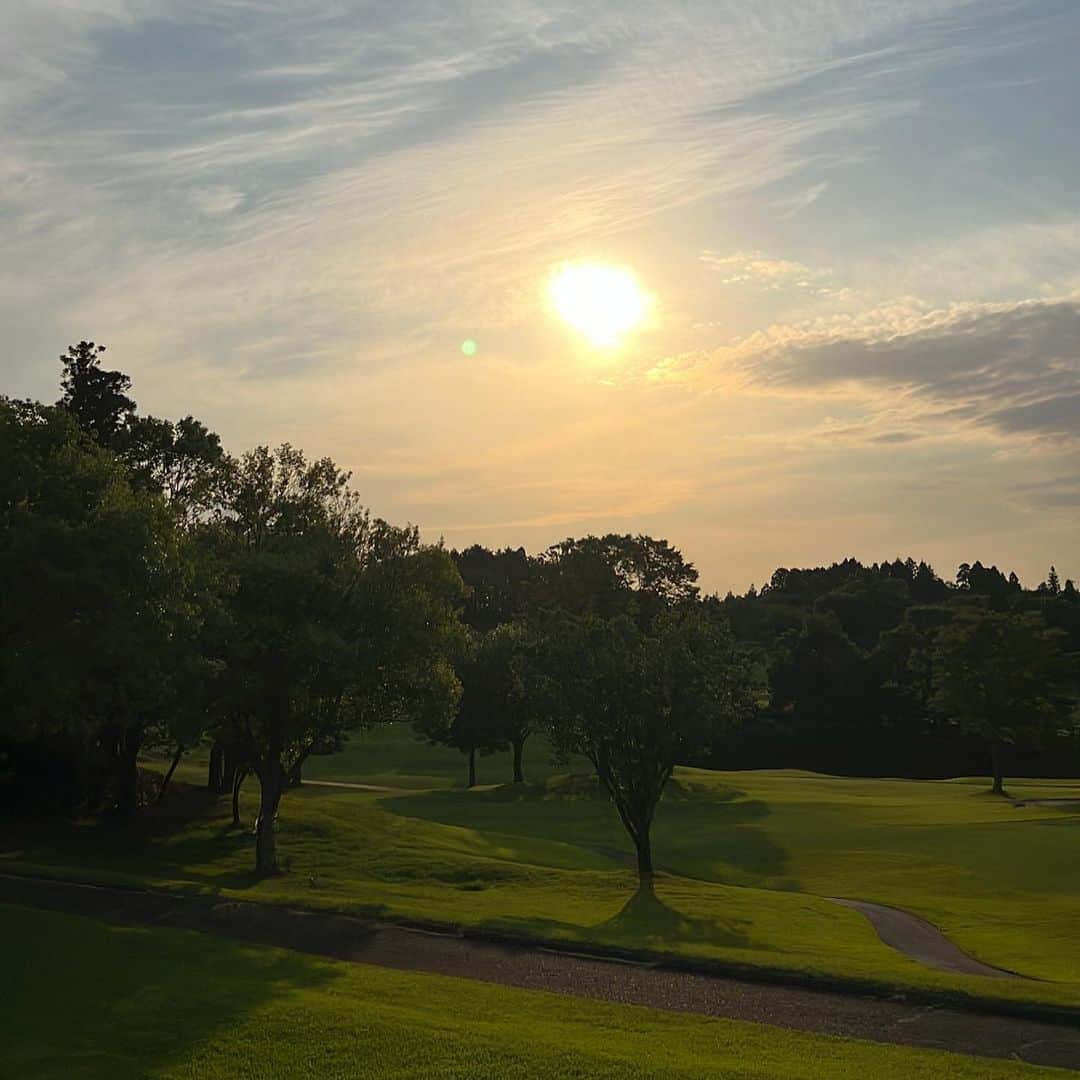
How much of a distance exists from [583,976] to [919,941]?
1281 cm

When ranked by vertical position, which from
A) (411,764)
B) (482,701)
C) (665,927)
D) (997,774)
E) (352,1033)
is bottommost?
(411,764)

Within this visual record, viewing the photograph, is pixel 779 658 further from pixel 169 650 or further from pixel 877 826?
pixel 169 650

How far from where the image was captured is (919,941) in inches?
1167

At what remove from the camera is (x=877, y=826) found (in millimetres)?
52406

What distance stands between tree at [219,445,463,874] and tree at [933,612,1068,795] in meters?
48.4

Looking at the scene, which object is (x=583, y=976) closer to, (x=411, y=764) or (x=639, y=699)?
(x=639, y=699)

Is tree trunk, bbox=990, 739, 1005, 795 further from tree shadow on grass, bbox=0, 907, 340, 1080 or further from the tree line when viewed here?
tree shadow on grass, bbox=0, 907, 340, 1080

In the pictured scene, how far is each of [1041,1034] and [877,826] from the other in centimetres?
3657

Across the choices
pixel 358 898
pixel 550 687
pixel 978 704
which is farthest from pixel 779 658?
pixel 358 898

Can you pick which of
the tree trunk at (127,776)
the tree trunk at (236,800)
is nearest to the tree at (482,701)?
the tree trunk at (236,800)

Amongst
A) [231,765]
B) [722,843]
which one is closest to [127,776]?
[231,765]

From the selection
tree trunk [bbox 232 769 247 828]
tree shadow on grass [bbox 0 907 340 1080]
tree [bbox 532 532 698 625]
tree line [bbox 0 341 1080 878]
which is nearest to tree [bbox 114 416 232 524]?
tree line [bbox 0 341 1080 878]

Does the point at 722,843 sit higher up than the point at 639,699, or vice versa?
the point at 639,699

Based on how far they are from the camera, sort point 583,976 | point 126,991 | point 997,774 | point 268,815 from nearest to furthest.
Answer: point 126,991 → point 583,976 → point 268,815 → point 997,774
